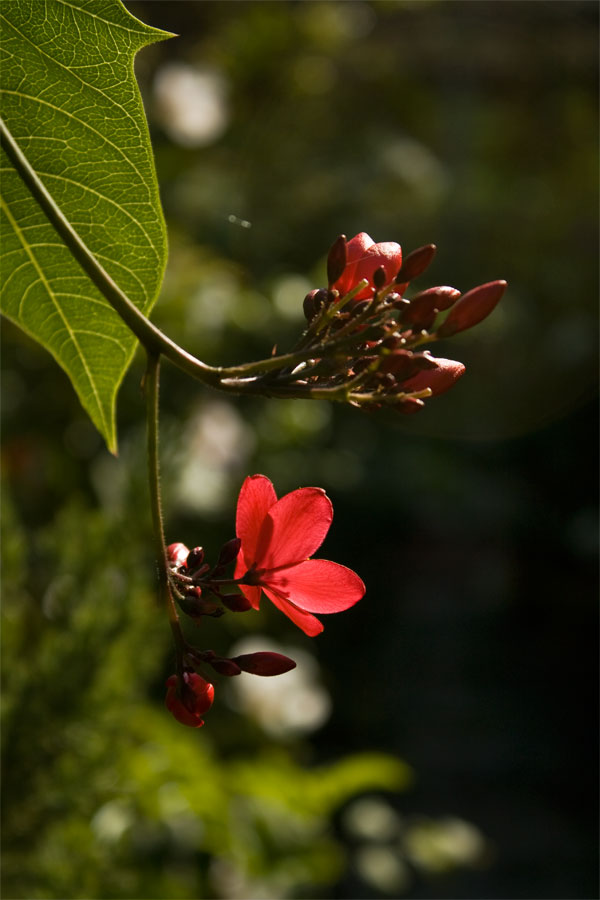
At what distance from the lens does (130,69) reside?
0.46m

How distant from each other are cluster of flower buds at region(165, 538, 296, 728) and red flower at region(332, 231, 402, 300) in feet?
0.45

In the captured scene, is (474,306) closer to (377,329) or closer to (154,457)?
(377,329)

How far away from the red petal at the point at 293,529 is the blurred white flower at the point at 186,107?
1.97 m

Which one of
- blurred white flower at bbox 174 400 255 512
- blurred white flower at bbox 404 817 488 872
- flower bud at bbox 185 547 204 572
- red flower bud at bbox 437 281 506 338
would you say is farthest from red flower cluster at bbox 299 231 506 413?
blurred white flower at bbox 404 817 488 872

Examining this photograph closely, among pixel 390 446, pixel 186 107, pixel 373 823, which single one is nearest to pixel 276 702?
pixel 373 823

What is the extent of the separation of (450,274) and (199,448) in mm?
1618

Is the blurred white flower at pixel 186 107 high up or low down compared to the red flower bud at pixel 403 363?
down

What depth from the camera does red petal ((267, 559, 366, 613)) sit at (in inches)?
16.9

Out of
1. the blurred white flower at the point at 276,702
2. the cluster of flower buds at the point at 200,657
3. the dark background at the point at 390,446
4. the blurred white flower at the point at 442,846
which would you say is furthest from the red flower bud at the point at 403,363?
the blurred white flower at the point at 442,846

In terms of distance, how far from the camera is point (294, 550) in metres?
0.44

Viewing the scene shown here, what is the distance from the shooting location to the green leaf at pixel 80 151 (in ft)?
1.51

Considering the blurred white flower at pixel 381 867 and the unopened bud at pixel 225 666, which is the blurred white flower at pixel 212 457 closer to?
the blurred white flower at pixel 381 867

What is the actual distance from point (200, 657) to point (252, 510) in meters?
0.07

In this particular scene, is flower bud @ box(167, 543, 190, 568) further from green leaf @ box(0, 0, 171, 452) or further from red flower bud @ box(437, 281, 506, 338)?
red flower bud @ box(437, 281, 506, 338)
